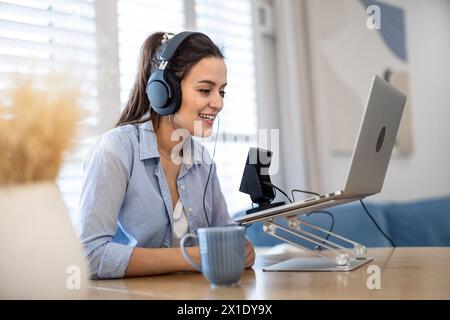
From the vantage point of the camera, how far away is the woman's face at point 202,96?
4.50 feet

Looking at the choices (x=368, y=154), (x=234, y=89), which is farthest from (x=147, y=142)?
(x=234, y=89)

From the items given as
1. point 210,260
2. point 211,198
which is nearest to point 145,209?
point 211,198

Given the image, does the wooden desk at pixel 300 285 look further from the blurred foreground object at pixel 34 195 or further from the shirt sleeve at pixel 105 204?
the blurred foreground object at pixel 34 195

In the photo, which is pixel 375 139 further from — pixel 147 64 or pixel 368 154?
pixel 147 64

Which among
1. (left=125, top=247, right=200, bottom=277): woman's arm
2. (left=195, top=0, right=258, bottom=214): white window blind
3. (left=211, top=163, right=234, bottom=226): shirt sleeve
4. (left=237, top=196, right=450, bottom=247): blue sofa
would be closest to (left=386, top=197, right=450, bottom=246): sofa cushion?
(left=237, top=196, right=450, bottom=247): blue sofa

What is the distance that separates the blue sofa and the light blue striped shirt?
976mm

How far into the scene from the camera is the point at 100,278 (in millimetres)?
1104

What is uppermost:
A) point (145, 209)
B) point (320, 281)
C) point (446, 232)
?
point (145, 209)

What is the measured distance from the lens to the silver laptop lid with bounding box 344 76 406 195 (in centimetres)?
103

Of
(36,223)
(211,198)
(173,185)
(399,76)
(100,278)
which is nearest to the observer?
(36,223)

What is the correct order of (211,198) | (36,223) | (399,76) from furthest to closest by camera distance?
(399,76) → (211,198) → (36,223)

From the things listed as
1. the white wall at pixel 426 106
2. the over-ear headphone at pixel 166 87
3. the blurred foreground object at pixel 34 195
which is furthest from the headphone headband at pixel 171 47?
the white wall at pixel 426 106

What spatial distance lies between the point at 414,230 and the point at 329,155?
0.73 meters

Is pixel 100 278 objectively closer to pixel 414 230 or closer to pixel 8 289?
pixel 8 289
